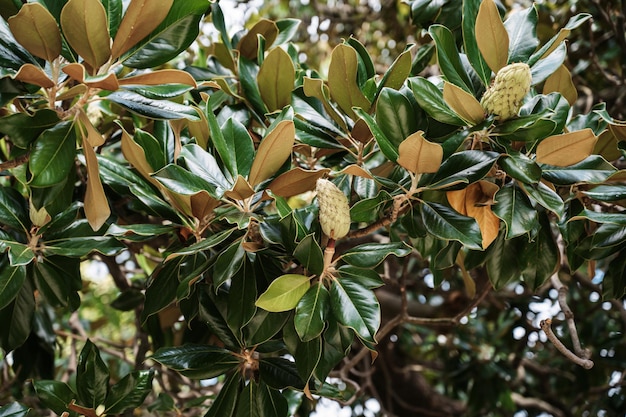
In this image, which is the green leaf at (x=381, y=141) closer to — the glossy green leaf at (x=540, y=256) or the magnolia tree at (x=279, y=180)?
the magnolia tree at (x=279, y=180)

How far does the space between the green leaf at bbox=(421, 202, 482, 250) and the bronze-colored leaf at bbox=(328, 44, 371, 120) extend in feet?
0.68

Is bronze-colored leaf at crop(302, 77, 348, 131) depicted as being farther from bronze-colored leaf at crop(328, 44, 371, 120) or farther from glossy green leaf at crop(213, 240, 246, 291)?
glossy green leaf at crop(213, 240, 246, 291)

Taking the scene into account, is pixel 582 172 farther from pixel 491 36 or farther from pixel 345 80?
pixel 345 80

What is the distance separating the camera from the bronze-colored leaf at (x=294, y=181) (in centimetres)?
98

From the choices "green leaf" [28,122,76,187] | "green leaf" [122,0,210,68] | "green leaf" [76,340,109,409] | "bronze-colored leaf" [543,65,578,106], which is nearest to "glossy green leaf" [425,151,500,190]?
"bronze-colored leaf" [543,65,578,106]

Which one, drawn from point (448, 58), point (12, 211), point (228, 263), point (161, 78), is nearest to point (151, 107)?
point (161, 78)

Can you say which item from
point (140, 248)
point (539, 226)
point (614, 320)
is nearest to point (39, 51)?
point (140, 248)

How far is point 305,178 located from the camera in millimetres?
986

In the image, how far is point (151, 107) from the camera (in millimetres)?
966

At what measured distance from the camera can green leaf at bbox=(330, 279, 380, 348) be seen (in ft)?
2.85

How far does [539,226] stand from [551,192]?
0.14 m

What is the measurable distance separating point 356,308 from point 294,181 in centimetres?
22

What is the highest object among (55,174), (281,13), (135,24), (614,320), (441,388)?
(135,24)

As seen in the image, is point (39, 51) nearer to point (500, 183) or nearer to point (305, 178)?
point (305, 178)
